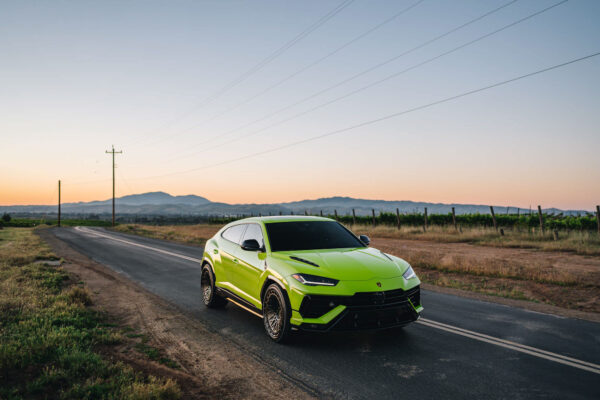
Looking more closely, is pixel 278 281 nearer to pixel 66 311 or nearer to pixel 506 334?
pixel 506 334

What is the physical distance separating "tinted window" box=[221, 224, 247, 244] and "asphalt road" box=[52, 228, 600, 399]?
141 cm

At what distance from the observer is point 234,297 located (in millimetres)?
7145

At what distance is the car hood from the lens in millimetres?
5414

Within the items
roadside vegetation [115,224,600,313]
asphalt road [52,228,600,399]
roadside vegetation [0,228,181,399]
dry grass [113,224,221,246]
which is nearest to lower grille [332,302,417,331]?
asphalt road [52,228,600,399]

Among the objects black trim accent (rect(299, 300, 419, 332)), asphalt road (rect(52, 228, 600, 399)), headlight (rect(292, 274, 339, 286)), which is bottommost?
asphalt road (rect(52, 228, 600, 399))

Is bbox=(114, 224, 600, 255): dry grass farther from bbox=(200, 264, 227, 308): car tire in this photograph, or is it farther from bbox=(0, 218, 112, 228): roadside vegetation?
bbox=(0, 218, 112, 228): roadside vegetation

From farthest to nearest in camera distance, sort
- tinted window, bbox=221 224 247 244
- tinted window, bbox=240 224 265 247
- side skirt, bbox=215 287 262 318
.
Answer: tinted window, bbox=221 224 247 244 → tinted window, bbox=240 224 265 247 → side skirt, bbox=215 287 262 318

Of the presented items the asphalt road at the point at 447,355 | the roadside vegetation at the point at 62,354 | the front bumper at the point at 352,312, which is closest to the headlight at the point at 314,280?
the front bumper at the point at 352,312

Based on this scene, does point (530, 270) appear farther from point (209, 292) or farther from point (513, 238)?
point (513, 238)

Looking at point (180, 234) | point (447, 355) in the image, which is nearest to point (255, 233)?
point (447, 355)

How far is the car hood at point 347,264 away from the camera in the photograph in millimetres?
5414

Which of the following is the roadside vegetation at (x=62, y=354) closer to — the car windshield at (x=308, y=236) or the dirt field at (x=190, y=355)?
the dirt field at (x=190, y=355)

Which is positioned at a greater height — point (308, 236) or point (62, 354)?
point (308, 236)

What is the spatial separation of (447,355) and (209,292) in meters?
4.72
